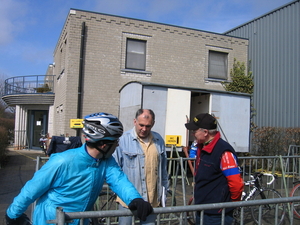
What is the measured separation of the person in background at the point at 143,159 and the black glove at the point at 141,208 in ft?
4.31

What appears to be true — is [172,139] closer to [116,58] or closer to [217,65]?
[116,58]

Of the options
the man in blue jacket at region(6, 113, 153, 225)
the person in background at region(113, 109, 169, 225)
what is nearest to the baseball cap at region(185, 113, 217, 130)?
the person in background at region(113, 109, 169, 225)

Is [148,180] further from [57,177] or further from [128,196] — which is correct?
[57,177]

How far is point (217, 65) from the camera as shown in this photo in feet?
50.3

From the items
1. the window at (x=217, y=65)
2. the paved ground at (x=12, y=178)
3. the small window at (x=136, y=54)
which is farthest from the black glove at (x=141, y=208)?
the window at (x=217, y=65)

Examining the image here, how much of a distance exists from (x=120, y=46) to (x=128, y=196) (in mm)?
11735

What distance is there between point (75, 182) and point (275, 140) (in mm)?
11484

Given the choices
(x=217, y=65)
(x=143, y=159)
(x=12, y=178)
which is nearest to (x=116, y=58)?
(x=217, y=65)

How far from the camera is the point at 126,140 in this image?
3.52 meters

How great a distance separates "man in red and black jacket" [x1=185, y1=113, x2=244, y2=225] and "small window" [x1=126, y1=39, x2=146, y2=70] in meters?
10.8

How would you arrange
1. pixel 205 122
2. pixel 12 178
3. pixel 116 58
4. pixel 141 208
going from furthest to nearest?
1. pixel 116 58
2. pixel 12 178
3. pixel 205 122
4. pixel 141 208

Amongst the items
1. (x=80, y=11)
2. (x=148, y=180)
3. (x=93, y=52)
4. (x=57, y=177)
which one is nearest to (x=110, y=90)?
(x=93, y=52)

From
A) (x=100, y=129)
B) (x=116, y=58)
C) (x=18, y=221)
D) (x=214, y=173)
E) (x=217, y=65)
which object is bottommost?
(x=18, y=221)

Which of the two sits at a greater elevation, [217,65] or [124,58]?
[217,65]
